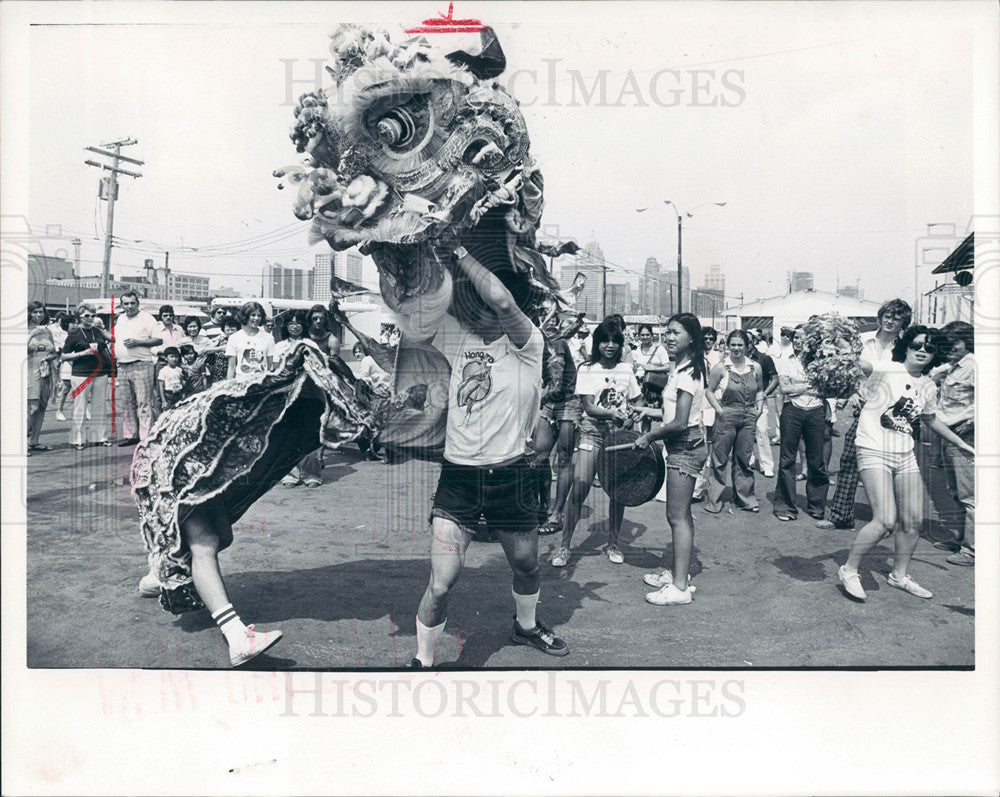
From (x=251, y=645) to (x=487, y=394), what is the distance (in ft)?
4.52

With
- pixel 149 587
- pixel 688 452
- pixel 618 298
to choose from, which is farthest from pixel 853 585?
pixel 149 587

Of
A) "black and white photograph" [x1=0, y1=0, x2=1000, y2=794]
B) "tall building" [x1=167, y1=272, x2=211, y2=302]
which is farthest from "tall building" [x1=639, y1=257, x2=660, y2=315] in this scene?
"tall building" [x1=167, y1=272, x2=211, y2=302]

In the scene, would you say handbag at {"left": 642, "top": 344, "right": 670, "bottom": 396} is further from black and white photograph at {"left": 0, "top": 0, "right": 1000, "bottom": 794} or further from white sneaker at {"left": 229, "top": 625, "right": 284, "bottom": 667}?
white sneaker at {"left": 229, "top": 625, "right": 284, "bottom": 667}

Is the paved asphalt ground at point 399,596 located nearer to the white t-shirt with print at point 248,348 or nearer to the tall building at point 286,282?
the white t-shirt with print at point 248,348

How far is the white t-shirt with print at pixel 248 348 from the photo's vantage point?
314 cm

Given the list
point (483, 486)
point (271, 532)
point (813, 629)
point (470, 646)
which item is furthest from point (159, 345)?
point (813, 629)

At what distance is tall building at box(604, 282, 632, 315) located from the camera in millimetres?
3475

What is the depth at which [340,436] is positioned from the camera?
294cm

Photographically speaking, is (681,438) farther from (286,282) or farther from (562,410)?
(286,282)

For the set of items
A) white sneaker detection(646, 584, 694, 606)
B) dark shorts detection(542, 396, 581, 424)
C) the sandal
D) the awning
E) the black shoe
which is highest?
the awning

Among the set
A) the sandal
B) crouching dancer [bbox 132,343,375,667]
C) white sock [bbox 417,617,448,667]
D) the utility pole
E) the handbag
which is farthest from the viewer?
the sandal

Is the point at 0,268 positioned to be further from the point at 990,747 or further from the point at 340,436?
A: the point at 990,747

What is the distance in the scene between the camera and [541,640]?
126 inches

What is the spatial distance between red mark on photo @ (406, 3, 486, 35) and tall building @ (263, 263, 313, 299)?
3.56 feet
